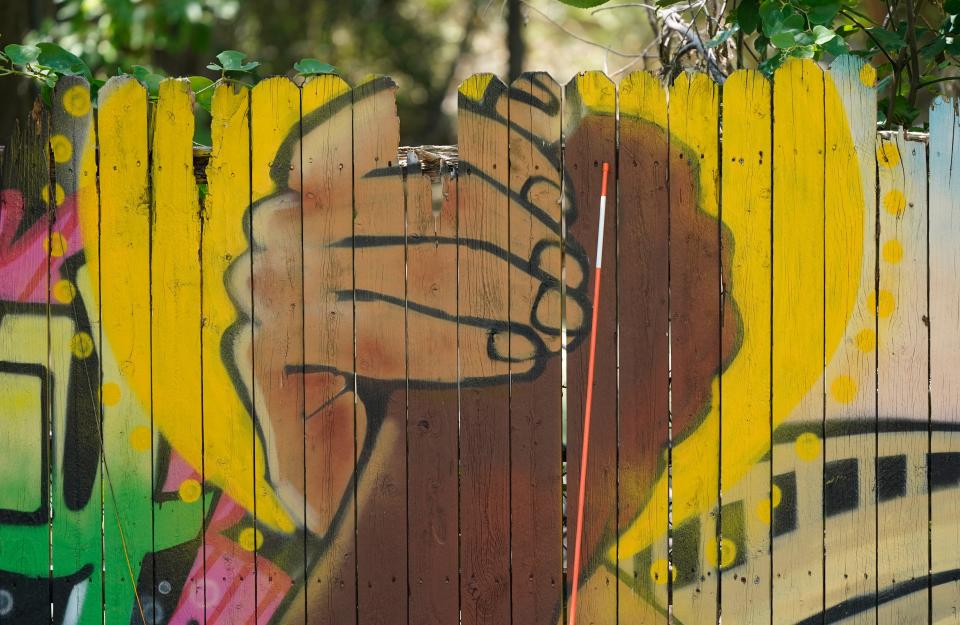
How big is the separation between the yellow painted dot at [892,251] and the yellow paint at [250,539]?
7.22ft

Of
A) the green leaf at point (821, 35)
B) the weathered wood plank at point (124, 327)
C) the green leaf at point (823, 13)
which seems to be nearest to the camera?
the weathered wood plank at point (124, 327)

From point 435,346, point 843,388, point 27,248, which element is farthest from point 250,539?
point 843,388

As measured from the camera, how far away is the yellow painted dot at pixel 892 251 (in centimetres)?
337

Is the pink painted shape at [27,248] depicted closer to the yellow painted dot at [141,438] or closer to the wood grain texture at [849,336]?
the yellow painted dot at [141,438]

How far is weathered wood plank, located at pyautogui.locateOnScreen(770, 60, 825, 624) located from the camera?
3.34 metres

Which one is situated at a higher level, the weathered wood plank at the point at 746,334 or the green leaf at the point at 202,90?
the green leaf at the point at 202,90

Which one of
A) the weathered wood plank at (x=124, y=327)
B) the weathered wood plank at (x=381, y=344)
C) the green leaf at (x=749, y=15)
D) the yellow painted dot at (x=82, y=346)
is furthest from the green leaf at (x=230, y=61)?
the green leaf at (x=749, y=15)

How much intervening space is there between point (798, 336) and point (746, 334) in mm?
172

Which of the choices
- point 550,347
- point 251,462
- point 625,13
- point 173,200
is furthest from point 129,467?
point 625,13

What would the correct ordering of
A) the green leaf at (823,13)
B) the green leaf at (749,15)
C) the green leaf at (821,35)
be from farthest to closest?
1. the green leaf at (749,15)
2. the green leaf at (823,13)
3. the green leaf at (821,35)

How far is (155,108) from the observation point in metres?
3.27

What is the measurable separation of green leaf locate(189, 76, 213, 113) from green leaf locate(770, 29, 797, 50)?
1893 millimetres

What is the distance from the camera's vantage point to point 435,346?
3305 mm

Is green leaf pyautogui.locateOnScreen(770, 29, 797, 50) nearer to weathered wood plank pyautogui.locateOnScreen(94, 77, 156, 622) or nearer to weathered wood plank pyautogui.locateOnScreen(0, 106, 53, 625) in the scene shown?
weathered wood plank pyautogui.locateOnScreen(94, 77, 156, 622)
